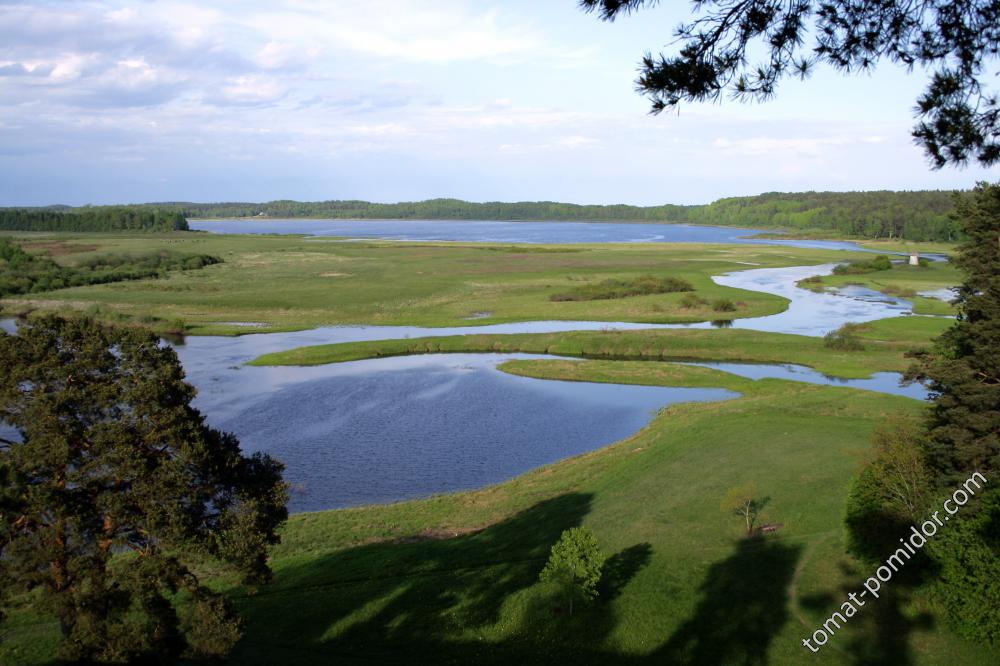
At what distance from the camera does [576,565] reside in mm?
18188

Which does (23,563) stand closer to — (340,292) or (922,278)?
(340,292)

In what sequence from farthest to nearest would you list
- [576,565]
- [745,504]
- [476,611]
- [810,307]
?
[810,307], [745,504], [476,611], [576,565]

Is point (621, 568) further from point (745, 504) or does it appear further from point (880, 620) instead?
point (880, 620)

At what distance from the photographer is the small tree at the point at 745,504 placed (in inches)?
914

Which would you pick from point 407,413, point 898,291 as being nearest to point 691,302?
point 898,291

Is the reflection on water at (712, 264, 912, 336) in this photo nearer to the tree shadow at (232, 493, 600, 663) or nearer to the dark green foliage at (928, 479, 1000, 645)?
the tree shadow at (232, 493, 600, 663)

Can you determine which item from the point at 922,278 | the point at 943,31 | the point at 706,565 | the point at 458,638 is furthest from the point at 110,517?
the point at 922,278

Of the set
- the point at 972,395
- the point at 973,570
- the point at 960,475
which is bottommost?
the point at 973,570

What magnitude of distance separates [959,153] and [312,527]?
78.3 feet

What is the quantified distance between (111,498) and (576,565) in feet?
34.0

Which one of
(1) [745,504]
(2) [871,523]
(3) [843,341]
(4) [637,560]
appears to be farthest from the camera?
(3) [843,341]

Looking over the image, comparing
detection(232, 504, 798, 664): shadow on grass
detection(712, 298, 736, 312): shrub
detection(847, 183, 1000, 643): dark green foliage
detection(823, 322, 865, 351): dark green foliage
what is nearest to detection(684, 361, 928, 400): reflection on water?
detection(823, 322, 865, 351): dark green foliage

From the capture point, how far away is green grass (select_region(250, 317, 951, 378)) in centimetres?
5594

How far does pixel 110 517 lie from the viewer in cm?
1453
